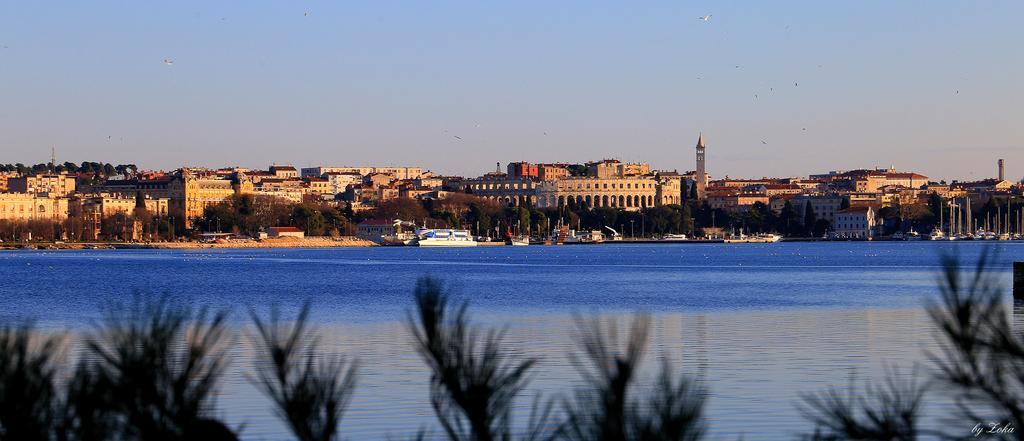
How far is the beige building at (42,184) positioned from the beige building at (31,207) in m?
15.9

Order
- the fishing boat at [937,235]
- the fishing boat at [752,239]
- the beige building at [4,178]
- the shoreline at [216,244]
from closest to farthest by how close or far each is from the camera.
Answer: the shoreline at [216,244], the fishing boat at [937,235], the fishing boat at [752,239], the beige building at [4,178]

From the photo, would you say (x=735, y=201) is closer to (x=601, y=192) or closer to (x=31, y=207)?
(x=601, y=192)

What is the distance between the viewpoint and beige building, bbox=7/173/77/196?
138 metres

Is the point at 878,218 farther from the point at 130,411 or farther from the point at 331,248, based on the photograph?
the point at 130,411

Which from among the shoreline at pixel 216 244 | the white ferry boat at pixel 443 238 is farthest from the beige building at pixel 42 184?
the white ferry boat at pixel 443 238

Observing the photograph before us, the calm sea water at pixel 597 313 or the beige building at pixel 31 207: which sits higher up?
the beige building at pixel 31 207

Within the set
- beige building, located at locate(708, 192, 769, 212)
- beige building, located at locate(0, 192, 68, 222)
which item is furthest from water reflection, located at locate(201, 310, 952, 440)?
beige building, located at locate(708, 192, 769, 212)

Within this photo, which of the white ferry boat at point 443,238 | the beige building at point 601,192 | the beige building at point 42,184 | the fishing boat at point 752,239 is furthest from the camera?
the beige building at point 601,192

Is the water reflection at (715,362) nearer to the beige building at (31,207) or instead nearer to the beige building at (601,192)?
the beige building at (31,207)

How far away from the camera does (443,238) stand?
107125 millimetres

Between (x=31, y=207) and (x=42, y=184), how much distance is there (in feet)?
73.3

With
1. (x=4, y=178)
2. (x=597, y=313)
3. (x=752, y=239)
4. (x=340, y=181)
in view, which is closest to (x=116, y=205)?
(x=4, y=178)

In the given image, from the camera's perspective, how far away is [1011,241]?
11819 centimetres

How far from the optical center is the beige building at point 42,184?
138 metres
